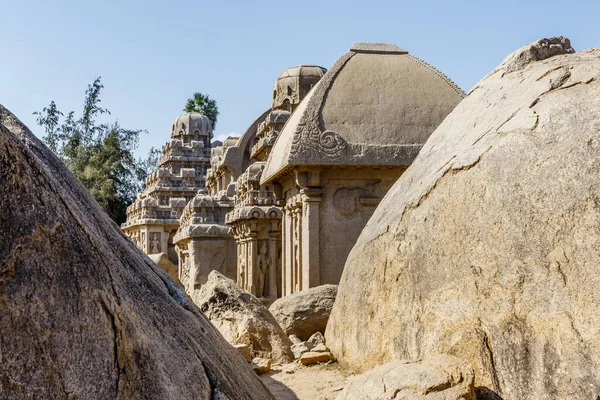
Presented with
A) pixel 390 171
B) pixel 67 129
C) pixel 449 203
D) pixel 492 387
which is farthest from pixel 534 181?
pixel 67 129

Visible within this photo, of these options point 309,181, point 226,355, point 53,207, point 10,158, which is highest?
point 309,181

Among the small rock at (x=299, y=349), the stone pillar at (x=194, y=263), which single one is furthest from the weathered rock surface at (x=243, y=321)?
the stone pillar at (x=194, y=263)

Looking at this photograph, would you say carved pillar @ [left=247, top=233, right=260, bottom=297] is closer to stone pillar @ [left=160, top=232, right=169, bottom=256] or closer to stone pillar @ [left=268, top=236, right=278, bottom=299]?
stone pillar @ [left=268, top=236, right=278, bottom=299]

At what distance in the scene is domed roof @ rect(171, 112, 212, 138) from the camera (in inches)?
1110

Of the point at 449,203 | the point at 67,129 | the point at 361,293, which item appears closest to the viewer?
the point at 449,203

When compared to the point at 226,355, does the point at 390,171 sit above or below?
above

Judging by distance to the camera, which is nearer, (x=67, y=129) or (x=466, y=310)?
(x=466, y=310)

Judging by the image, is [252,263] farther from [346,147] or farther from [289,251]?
[346,147]

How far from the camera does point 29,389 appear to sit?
160cm

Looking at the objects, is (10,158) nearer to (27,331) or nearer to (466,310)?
(27,331)

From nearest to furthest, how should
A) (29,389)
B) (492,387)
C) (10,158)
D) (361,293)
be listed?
(29,389) → (10,158) → (492,387) → (361,293)

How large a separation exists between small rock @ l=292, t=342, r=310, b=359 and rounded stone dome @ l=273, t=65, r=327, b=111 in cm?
833

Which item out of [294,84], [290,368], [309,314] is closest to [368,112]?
[309,314]

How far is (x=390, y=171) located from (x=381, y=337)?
4.99 m
